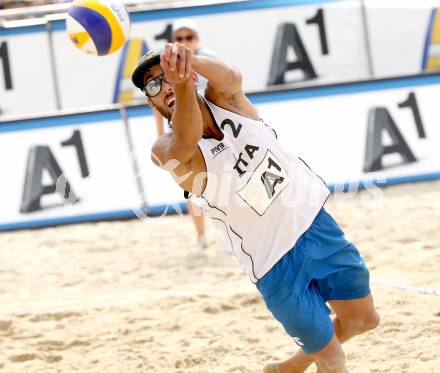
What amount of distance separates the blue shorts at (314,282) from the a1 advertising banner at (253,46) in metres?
5.56

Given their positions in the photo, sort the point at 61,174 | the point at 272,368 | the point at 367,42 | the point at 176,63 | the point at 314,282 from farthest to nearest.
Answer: the point at 367,42
the point at 61,174
the point at 272,368
the point at 314,282
the point at 176,63

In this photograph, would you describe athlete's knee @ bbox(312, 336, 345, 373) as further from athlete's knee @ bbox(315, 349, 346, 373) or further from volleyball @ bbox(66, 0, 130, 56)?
volleyball @ bbox(66, 0, 130, 56)

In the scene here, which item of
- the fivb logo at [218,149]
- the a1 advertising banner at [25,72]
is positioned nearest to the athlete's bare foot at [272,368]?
the fivb logo at [218,149]

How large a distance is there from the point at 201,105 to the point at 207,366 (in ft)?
5.51

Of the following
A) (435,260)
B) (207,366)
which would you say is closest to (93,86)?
(435,260)

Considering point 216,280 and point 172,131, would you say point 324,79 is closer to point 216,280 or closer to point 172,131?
point 216,280

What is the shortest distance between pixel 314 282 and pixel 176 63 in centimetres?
119

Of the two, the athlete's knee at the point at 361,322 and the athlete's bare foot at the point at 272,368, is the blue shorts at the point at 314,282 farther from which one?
the athlete's bare foot at the point at 272,368

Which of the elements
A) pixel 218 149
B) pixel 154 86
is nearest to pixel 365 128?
pixel 218 149

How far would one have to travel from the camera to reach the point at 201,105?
3510mm

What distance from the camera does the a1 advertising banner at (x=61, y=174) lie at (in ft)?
26.1

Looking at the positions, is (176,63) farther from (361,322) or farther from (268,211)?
(361,322)

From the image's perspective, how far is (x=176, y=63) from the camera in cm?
306

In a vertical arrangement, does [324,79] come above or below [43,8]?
below
